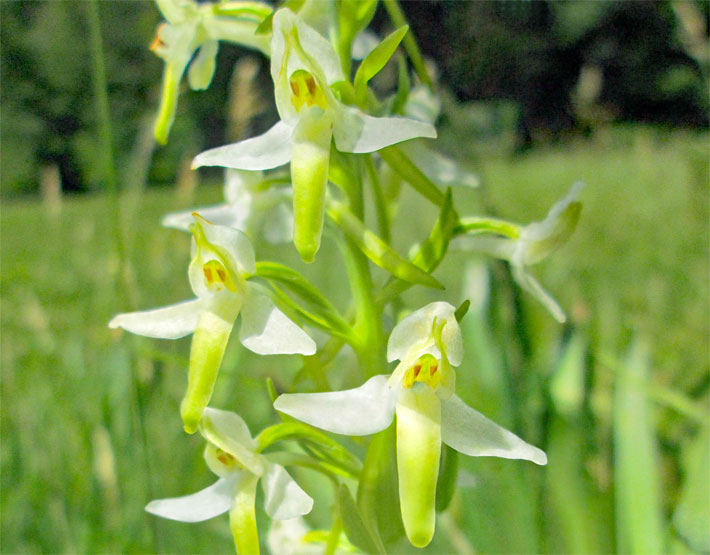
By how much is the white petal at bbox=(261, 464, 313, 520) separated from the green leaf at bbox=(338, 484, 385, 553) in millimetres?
24

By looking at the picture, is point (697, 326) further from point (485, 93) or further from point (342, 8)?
point (485, 93)

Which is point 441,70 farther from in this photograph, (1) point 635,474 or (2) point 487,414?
(1) point 635,474

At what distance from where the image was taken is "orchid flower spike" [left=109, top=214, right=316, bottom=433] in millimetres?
506

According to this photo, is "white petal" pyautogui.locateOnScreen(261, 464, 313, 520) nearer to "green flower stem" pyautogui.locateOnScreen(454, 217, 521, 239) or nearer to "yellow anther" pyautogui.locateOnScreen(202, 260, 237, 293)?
"yellow anther" pyautogui.locateOnScreen(202, 260, 237, 293)

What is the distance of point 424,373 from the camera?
0.52 metres

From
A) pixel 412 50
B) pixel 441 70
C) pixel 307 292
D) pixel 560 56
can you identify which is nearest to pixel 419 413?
pixel 307 292

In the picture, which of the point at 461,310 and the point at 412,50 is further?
the point at 412,50

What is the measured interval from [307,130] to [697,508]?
474mm

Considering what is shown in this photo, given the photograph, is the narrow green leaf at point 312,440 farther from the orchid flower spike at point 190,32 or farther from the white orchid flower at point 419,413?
the orchid flower spike at point 190,32

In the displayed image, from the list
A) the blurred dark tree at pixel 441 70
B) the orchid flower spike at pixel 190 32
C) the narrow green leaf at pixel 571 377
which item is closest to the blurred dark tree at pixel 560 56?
the blurred dark tree at pixel 441 70

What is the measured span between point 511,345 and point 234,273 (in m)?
0.57

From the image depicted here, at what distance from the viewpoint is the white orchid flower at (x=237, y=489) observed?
53 centimetres

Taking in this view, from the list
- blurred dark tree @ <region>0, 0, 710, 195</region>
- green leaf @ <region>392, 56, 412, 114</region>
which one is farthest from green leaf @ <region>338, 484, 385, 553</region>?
blurred dark tree @ <region>0, 0, 710, 195</region>

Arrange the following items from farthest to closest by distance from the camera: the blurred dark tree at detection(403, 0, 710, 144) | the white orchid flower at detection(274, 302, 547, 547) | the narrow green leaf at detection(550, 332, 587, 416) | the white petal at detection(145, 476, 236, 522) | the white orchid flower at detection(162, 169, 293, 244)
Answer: the blurred dark tree at detection(403, 0, 710, 144)
the narrow green leaf at detection(550, 332, 587, 416)
the white orchid flower at detection(162, 169, 293, 244)
the white petal at detection(145, 476, 236, 522)
the white orchid flower at detection(274, 302, 547, 547)
